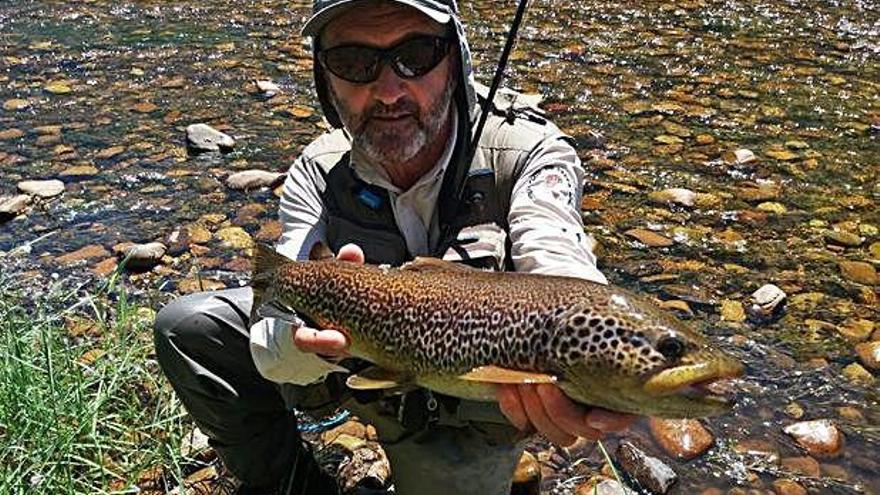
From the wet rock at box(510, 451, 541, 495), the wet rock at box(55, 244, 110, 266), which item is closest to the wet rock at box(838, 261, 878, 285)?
the wet rock at box(510, 451, 541, 495)

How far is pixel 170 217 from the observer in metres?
6.61

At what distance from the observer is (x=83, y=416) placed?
3.75 metres

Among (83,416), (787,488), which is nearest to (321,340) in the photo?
(83,416)

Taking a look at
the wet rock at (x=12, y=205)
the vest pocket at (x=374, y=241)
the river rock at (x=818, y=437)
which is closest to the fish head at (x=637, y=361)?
the vest pocket at (x=374, y=241)

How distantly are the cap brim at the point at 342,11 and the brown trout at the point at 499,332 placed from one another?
0.87 meters

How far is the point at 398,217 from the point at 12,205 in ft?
13.7

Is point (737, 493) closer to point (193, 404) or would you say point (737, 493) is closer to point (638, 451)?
point (638, 451)

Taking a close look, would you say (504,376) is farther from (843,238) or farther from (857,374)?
(843,238)

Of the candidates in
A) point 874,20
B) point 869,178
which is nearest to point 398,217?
point 869,178

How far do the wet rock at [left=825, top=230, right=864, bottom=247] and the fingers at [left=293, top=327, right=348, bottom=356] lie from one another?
13.8ft

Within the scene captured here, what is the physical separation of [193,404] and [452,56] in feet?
5.38

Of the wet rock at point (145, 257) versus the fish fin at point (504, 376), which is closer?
the fish fin at point (504, 376)

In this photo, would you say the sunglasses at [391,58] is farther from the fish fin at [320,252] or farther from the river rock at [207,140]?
the river rock at [207,140]

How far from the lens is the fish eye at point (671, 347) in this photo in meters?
2.23
